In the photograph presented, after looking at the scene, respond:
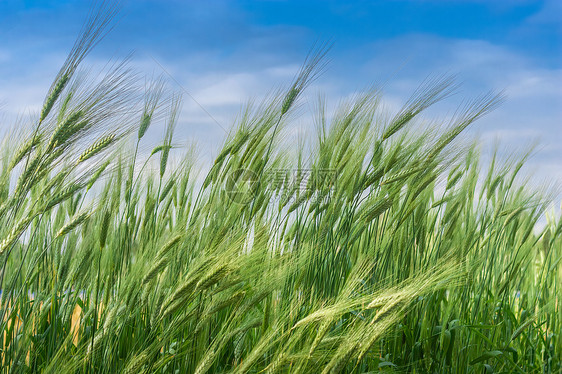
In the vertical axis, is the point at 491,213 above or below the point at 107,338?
above

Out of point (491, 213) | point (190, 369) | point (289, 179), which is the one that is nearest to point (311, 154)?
point (289, 179)

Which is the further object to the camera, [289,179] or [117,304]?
[289,179]

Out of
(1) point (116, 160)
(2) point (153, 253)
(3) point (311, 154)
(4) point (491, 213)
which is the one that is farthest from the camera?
(4) point (491, 213)

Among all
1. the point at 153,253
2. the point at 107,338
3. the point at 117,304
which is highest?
the point at 153,253

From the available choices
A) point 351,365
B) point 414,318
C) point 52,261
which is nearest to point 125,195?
point 52,261

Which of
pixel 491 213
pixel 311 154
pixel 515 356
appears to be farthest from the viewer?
pixel 491 213

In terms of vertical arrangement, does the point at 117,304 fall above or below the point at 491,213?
below

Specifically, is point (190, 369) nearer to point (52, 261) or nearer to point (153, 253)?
point (153, 253)

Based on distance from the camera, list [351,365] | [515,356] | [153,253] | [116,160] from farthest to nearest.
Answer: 1. [515,356]
2. [116,160]
3. [351,365]
4. [153,253]

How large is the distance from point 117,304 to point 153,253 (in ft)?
0.65

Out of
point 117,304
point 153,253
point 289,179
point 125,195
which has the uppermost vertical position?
point 289,179

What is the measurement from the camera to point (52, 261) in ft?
5.55

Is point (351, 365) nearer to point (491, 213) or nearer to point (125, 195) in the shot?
point (125, 195)

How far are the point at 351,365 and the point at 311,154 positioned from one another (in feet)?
2.28
